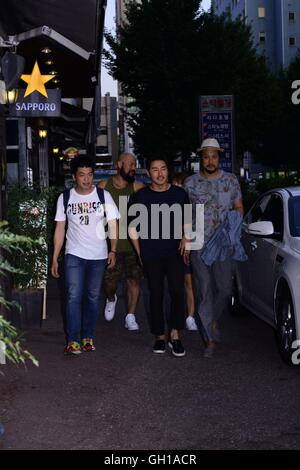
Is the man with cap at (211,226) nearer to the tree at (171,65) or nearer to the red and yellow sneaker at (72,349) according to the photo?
the red and yellow sneaker at (72,349)

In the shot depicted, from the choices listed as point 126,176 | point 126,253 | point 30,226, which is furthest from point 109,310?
point 126,176

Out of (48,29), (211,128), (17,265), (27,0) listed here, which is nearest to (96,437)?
(17,265)

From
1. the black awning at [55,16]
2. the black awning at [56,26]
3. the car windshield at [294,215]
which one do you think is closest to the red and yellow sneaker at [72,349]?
the car windshield at [294,215]

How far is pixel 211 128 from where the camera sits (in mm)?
18375

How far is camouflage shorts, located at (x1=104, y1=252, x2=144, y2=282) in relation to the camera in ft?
29.9

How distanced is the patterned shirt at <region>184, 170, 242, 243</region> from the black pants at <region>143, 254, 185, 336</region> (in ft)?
1.30

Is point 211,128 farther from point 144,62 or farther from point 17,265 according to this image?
point 144,62

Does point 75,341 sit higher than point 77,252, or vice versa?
→ point 77,252

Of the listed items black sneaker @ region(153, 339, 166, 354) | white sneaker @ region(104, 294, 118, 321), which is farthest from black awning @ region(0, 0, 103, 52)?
black sneaker @ region(153, 339, 166, 354)

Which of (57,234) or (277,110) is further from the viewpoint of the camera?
(277,110)

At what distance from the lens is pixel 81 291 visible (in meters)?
7.79

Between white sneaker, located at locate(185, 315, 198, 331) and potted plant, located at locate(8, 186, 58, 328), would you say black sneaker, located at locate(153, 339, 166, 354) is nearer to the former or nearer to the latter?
white sneaker, located at locate(185, 315, 198, 331)

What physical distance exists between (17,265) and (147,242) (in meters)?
2.20

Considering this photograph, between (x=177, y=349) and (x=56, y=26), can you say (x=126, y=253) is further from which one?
(x=56, y=26)
